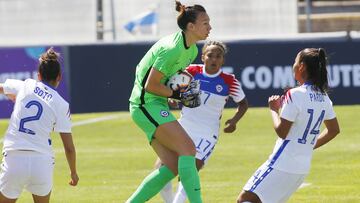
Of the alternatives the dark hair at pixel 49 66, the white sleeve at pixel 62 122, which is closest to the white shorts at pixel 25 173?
the white sleeve at pixel 62 122

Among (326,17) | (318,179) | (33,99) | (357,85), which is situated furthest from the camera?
(326,17)

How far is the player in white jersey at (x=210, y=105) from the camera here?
1052 cm

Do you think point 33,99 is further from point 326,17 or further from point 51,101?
point 326,17

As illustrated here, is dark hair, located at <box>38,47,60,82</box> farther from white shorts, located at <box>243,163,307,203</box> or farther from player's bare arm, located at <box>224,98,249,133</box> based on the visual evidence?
player's bare arm, located at <box>224,98,249,133</box>

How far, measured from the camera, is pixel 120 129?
765 inches

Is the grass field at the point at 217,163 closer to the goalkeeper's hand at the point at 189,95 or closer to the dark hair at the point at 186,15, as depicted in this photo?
the goalkeeper's hand at the point at 189,95

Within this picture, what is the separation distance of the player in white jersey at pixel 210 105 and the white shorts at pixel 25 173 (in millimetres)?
2029

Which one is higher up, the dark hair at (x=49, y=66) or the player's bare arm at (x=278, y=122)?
the dark hair at (x=49, y=66)

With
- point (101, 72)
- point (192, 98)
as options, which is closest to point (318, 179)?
point (192, 98)

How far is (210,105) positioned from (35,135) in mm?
2685

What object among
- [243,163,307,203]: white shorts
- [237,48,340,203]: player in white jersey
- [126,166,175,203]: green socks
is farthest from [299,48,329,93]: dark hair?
[126,166,175,203]: green socks

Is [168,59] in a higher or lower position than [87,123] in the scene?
higher

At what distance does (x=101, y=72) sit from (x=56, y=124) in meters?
12.7

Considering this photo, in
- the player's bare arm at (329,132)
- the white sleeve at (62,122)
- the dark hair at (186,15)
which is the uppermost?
the dark hair at (186,15)
